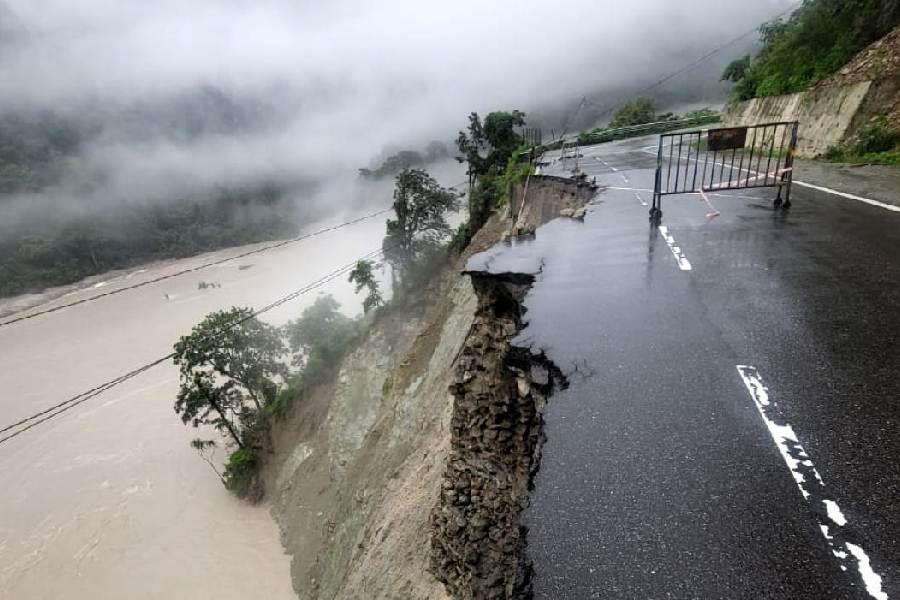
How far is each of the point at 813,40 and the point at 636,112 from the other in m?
34.3

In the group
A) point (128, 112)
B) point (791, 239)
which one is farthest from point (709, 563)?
point (128, 112)

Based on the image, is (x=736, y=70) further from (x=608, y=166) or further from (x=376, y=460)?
(x=376, y=460)

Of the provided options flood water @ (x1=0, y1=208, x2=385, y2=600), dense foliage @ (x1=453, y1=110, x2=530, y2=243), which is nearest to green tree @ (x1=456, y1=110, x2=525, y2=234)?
dense foliage @ (x1=453, y1=110, x2=530, y2=243)

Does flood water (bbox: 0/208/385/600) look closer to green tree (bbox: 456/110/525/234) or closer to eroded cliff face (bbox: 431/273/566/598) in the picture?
eroded cliff face (bbox: 431/273/566/598)

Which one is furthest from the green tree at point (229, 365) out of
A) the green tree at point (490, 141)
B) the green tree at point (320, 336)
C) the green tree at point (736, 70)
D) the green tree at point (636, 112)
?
the green tree at point (636, 112)

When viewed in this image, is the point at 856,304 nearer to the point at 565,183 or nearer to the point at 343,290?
the point at 565,183

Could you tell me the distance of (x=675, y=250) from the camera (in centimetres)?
755

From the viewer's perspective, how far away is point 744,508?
290 cm

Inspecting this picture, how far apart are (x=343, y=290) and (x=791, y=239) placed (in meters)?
56.8

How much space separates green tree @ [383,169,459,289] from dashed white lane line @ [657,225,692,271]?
22560 mm

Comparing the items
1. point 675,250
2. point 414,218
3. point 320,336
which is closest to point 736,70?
point 414,218

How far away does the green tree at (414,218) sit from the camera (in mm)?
30031

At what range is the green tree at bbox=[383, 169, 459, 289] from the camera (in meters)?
30.0

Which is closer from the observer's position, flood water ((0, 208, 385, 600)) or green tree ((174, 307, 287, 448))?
flood water ((0, 208, 385, 600))
